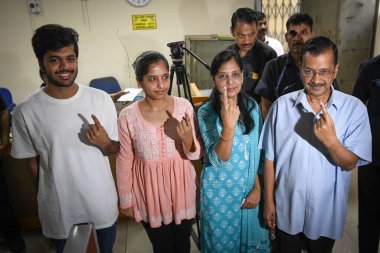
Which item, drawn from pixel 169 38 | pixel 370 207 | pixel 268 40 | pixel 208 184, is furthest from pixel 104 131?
pixel 169 38

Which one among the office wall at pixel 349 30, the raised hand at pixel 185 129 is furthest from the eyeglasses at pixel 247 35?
the office wall at pixel 349 30

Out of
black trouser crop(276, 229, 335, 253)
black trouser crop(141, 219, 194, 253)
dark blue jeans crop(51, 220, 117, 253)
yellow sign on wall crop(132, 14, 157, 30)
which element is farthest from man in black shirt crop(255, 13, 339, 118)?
yellow sign on wall crop(132, 14, 157, 30)

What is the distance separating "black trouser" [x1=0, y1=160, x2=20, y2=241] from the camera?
74.7 inches

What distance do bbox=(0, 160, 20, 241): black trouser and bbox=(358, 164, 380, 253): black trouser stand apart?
224 centimetres

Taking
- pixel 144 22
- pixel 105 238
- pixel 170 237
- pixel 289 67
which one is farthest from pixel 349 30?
pixel 105 238

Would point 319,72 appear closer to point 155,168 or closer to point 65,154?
point 155,168

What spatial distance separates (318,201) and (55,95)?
122 cm

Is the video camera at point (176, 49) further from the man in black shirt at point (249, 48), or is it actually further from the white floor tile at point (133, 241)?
the white floor tile at point (133, 241)

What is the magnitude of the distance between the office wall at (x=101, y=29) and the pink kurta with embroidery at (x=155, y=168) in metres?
3.24

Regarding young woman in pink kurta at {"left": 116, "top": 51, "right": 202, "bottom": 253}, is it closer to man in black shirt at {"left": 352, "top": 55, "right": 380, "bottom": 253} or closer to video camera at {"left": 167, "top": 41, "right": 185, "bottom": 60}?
video camera at {"left": 167, "top": 41, "right": 185, "bottom": 60}

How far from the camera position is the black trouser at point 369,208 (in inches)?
60.1

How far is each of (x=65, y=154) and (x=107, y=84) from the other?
3.17 meters

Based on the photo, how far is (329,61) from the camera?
113cm

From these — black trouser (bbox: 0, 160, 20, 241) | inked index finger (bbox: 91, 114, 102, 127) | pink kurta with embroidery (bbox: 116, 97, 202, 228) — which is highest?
inked index finger (bbox: 91, 114, 102, 127)
